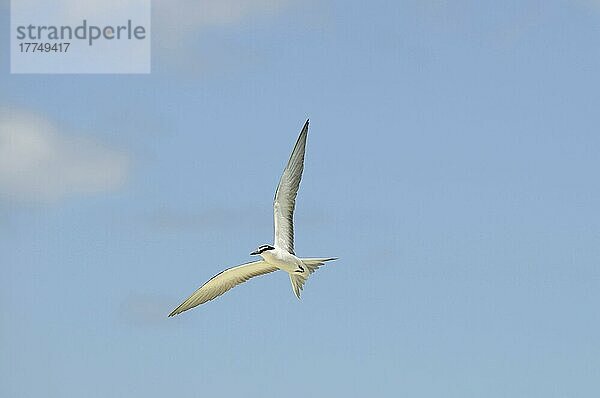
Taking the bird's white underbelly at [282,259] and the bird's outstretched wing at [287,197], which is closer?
the bird's white underbelly at [282,259]

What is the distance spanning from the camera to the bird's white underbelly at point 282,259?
21969 millimetres

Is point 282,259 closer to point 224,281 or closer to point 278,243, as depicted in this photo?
point 278,243

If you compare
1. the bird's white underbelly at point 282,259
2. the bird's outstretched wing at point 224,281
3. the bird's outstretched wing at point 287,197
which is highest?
the bird's outstretched wing at point 287,197

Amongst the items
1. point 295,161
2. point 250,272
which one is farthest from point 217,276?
point 295,161

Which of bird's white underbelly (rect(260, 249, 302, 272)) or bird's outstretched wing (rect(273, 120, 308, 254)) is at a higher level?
bird's outstretched wing (rect(273, 120, 308, 254))

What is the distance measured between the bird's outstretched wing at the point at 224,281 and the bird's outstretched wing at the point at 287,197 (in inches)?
22.2

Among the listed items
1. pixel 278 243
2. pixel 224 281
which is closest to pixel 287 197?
pixel 278 243

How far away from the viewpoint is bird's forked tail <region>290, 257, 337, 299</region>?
2142 centimetres

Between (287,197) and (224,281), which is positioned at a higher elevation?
(287,197)

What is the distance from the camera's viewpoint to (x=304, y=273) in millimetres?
21828

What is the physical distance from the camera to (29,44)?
95.7ft

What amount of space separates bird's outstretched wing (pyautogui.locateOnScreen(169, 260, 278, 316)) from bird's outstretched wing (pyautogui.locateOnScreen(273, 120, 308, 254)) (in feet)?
1.85

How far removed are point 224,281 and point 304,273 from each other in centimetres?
203

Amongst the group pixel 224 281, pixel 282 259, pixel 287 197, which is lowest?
pixel 224 281
